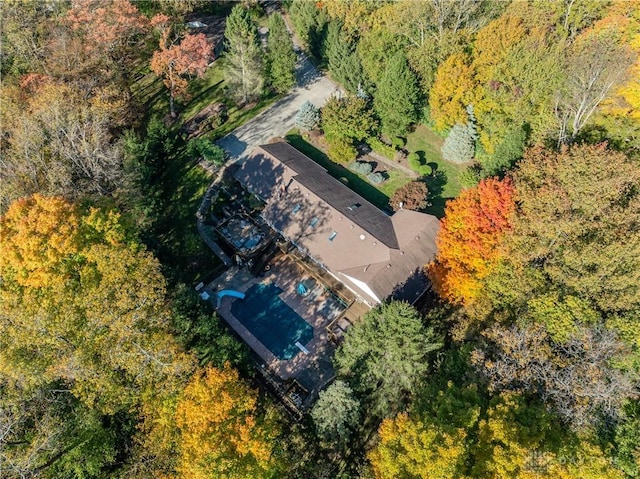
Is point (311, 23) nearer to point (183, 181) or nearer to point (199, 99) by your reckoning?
point (199, 99)

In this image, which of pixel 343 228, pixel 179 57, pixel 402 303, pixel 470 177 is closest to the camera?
pixel 402 303

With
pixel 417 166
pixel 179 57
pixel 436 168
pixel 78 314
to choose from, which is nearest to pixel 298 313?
pixel 78 314

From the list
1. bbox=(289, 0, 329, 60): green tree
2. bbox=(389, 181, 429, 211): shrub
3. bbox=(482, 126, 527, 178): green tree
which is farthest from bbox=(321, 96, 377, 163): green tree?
bbox=(289, 0, 329, 60): green tree

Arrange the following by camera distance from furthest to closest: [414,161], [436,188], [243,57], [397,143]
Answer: [243,57]
[397,143]
[414,161]
[436,188]

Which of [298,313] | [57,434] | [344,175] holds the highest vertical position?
[344,175]

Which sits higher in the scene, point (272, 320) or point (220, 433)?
point (272, 320)

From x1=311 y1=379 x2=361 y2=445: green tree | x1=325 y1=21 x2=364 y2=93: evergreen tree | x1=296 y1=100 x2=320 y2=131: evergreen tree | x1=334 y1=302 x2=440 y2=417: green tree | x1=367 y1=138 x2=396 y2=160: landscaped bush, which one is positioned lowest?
x1=311 y1=379 x2=361 y2=445: green tree

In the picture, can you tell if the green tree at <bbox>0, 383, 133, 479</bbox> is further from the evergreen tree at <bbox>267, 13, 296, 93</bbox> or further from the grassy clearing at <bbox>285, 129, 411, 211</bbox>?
the evergreen tree at <bbox>267, 13, 296, 93</bbox>

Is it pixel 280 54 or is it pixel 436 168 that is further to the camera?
pixel 280 54
